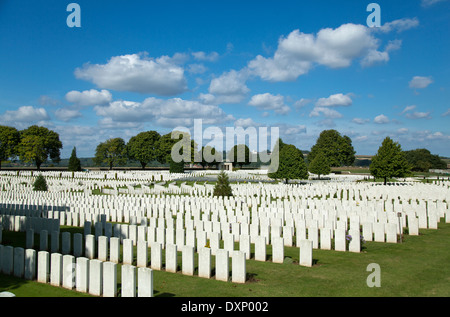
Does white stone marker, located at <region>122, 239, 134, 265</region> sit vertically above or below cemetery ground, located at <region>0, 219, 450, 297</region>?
above

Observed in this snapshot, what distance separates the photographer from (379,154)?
3269cm

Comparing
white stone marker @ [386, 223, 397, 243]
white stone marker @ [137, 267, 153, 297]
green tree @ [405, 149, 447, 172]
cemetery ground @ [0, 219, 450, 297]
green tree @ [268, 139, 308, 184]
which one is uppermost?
green tree @ [405, 149, 447, 172]

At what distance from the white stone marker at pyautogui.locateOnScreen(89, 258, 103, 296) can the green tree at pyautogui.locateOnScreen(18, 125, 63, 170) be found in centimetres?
6066

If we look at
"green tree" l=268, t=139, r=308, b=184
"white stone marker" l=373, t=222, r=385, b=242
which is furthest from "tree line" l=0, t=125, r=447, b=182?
"white stone marker" l=373, t=222, r=385, b=242

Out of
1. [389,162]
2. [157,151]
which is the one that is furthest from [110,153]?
[389,162]

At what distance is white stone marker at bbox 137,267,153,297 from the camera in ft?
16.1

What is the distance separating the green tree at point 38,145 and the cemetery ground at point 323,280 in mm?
59402

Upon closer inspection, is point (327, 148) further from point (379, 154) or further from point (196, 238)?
point (196, 238)

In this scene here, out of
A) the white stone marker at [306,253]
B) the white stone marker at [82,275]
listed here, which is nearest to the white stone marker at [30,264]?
the white stone marker at [82,275]

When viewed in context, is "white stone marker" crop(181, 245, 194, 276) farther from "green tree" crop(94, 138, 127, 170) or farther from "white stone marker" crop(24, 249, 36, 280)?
"green tree" crop(94, 138, 127, 170)

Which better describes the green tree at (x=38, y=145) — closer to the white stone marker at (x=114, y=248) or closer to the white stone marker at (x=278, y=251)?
the white stone marker at (x=114, y=248)

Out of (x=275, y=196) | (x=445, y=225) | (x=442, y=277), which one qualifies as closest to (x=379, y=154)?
(x=275, y=196)

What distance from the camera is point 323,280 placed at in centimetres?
643
